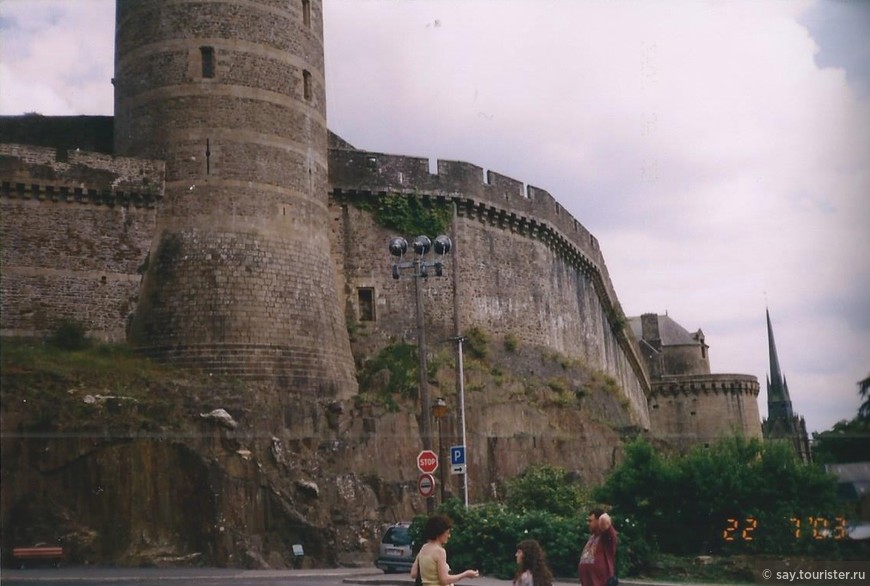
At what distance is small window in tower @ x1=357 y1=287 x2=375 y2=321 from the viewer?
33.1m

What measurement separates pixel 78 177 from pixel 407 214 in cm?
1124

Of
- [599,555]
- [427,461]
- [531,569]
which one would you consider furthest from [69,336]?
[531,569]

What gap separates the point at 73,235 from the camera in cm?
2697

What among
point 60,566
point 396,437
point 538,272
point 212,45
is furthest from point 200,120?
point 538,272

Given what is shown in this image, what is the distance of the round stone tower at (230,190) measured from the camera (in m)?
27.0

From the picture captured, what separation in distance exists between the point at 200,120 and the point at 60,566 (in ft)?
42.7

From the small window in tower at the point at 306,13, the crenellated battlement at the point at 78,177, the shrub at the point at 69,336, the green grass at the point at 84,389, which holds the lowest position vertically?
the green grass at the point at 84,389

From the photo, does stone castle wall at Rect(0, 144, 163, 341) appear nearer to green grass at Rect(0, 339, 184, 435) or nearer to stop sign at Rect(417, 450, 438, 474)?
green grass at Rect(0, 339, 184, 435)

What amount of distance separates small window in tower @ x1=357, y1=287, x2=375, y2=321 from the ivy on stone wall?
2.34m

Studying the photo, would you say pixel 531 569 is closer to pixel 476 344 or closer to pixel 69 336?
pixel 69 336

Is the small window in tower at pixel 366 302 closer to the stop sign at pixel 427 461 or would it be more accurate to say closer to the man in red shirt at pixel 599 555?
the stop sign at pixel 427 461

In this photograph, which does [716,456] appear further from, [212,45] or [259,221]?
[212,45]

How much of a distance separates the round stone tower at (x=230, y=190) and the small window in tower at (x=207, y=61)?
0.09 feet

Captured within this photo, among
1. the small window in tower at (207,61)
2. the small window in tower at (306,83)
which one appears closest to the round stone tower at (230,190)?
the small window in tower at (207,61)
